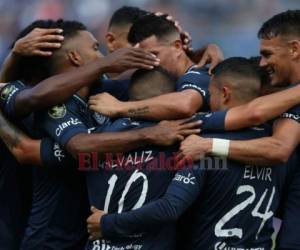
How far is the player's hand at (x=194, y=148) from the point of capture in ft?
13.0

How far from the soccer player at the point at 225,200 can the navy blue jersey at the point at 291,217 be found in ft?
0.34

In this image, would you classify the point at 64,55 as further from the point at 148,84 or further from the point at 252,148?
the point at 252,148

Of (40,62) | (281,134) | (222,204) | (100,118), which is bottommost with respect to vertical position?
(222,204)

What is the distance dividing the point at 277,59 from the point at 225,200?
0.90 meters

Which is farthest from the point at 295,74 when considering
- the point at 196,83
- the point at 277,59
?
the point at 196,83

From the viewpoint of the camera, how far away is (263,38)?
438cm

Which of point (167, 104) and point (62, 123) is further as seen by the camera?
point (62, 123)

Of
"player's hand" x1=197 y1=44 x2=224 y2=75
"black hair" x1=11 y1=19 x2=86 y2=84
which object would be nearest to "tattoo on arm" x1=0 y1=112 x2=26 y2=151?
"black hair" x1=11 y1=19 x2=86 y2=84

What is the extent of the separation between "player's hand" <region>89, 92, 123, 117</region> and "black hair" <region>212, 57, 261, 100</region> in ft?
1.92

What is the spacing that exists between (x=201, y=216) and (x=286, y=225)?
0.51 m

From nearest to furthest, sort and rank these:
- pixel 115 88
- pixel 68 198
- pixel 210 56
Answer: pixel 68 198, pixel 115 88, pixel 210 56

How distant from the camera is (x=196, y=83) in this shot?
14.3ft

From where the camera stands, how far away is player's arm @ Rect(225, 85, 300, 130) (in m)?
3.97

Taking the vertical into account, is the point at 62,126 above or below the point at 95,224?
above
